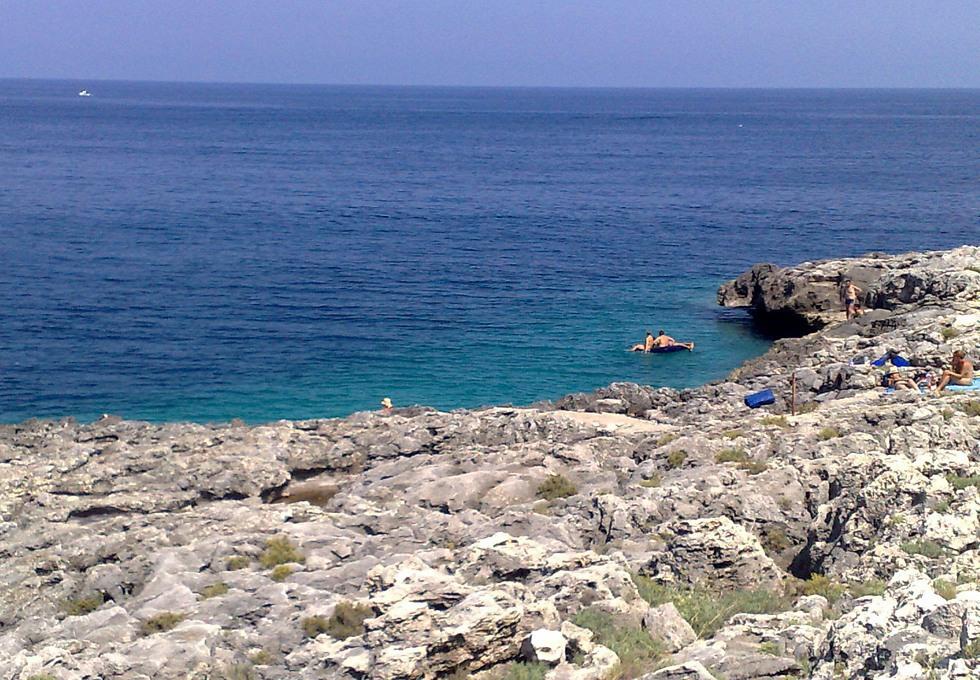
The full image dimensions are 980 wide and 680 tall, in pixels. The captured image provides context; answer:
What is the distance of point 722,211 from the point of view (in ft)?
337

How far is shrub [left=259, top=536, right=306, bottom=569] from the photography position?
72.0 feet

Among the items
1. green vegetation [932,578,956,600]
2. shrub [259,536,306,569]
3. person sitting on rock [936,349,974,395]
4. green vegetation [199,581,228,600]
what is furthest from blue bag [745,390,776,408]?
green vegetation [199,581,228,600]

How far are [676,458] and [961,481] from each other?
27.7ft

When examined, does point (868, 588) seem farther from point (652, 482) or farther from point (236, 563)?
point (236, 563)

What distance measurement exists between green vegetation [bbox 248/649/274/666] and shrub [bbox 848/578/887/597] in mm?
9497

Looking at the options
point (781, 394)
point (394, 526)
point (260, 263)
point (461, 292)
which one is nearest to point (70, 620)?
point (394, 526)

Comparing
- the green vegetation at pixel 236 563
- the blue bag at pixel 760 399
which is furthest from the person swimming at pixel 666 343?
the green vegetation at pixel 236 563

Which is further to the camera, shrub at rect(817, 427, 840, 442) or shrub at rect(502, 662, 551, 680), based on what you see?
shrub at rect(817, 427, 840, 442)

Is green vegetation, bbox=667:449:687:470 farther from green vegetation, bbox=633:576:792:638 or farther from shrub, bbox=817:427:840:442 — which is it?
green vegetation, bbox=633:576:792:638

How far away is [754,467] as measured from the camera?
82.7 feet

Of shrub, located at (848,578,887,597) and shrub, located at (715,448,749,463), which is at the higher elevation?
shrub, located at (848,578,887,597)

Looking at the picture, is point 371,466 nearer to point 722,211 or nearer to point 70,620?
point 70,620

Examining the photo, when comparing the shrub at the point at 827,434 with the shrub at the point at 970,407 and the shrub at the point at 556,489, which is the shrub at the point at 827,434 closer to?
the shrub at the point at 970,407

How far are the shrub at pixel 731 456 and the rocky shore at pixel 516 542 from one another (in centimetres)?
10
